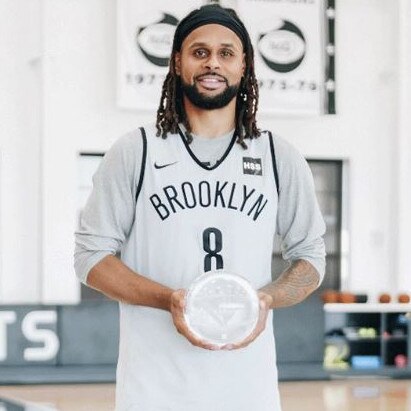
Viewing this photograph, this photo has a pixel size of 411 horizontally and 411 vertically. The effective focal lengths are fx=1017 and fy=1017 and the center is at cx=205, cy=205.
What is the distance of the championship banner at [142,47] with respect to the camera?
13977 mm

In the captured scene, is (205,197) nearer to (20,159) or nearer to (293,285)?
(293,285)

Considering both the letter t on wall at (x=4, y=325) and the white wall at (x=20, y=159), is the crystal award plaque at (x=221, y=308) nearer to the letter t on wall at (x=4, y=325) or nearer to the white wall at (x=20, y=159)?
the letter t on wall at (x=4, y=325)

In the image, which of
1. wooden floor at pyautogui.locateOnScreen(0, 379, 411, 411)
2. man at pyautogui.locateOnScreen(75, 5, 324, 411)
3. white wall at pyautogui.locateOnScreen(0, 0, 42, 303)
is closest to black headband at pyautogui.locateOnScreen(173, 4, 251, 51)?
man at pyautogui.locateOnScreen(75, 5, 324, 411)

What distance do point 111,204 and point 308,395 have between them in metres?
9.57

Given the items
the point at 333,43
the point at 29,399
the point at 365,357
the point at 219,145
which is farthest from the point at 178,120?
the point at 333,43

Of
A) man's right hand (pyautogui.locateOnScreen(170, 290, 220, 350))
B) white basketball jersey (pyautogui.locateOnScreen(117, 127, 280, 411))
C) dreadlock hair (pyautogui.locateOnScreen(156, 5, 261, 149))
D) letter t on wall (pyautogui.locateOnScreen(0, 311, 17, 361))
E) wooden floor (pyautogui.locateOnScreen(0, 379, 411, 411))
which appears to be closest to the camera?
man's right hand (pyautogui.locateOnScreen(170, 290, 220, 350))

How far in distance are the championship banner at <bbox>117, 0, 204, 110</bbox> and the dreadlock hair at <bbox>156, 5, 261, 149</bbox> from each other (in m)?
11.6

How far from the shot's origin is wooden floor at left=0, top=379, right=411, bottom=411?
10469 mm

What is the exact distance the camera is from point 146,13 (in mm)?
14070

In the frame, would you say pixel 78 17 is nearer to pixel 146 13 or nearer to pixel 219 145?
pixel 146 13

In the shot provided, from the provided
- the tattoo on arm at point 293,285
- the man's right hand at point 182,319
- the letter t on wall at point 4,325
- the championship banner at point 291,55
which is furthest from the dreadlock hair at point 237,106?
the championship banner at point 291,55

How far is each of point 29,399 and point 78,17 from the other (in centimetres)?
573

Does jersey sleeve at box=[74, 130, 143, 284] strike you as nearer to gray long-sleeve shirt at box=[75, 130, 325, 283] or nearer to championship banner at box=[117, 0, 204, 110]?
gray long-sleeve shirt at box=[75, 130, 325, 283]

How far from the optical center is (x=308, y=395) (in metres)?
11.5
